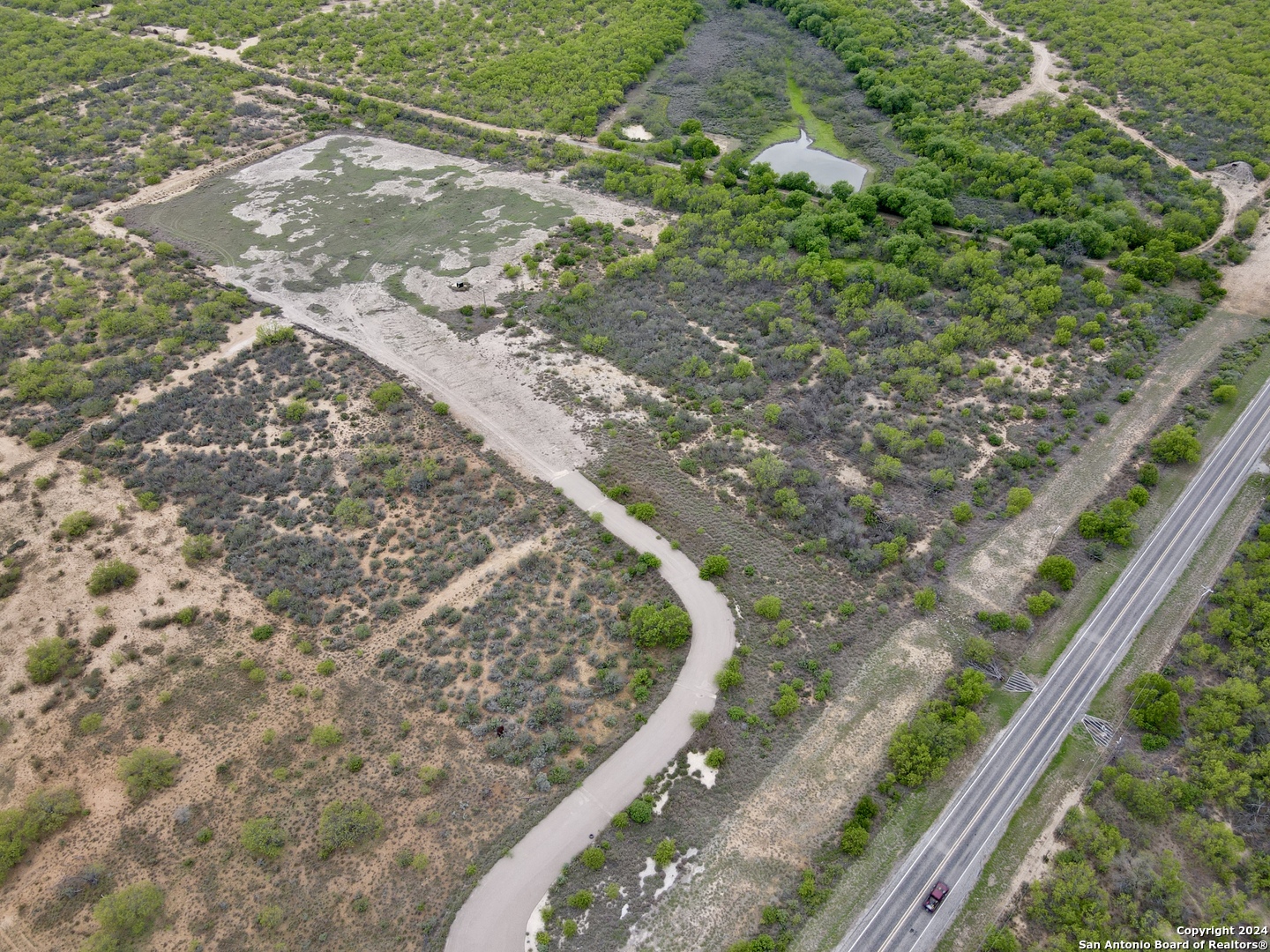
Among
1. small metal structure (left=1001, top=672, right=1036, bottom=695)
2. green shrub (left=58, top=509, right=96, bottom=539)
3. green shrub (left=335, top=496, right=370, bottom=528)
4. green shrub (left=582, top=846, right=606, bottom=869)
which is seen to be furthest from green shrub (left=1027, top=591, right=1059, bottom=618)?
green shrub (left=58, top=509, right=96, bottom=539)

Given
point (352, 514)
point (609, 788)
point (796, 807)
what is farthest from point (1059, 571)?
point (352, 514)

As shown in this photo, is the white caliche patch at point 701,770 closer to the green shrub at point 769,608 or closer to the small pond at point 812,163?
the green shrub at point 769,608

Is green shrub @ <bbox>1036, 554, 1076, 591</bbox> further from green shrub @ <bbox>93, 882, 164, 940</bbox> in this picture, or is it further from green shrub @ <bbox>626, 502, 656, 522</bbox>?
green shrub @ <bbox>93, 882, 164, 940</bbox>

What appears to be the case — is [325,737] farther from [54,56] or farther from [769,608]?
[54,56]

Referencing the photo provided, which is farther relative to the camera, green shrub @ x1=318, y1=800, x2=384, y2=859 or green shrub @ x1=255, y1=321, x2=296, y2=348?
green shrub @ x1=255, y1=321, x2=296, y2=348

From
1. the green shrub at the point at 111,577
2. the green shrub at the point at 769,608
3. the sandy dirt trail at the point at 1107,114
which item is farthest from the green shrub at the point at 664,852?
the sandy dirt trail at the point at 1107,114

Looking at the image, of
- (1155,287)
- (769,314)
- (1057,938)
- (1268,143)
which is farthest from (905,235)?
(1057,938)

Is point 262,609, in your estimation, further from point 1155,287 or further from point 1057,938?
point 1155,287
